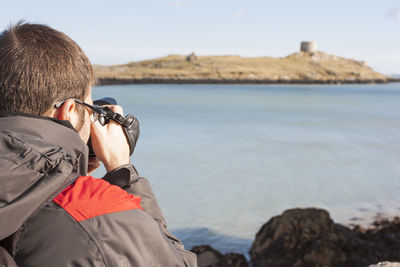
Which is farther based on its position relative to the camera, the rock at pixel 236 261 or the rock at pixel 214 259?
the rock at pixel 236 261

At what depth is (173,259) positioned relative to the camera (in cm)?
103

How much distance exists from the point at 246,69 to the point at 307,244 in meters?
79.6

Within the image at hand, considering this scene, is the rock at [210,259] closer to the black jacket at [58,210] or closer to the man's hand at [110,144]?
the man's hand at [110,144]

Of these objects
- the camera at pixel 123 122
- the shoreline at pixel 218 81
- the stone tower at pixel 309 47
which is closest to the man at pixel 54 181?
the camera at pixel 123 122

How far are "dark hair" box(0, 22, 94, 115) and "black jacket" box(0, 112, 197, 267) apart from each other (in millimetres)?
81

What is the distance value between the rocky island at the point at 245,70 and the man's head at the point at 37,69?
6679 centimetres

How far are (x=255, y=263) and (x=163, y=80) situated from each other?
67.8 metres

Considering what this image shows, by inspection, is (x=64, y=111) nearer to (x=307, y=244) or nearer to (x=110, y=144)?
(x=110, y=144)

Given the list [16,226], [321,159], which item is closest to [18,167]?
[16,226]

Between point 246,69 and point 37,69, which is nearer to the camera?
point 37,69

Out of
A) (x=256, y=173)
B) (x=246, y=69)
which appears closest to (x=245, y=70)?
(x=246, y=69)

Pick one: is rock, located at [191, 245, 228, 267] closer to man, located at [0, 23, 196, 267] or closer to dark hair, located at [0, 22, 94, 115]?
man, located at [0, 23, 196, 267]

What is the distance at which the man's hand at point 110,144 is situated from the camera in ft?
4.21

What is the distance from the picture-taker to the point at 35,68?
1013 millimetres
